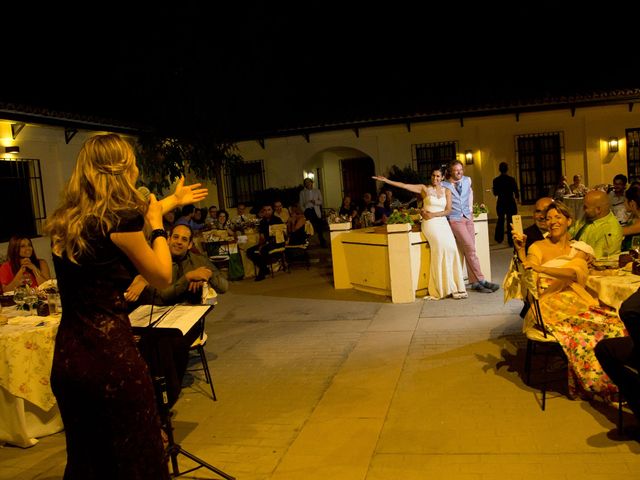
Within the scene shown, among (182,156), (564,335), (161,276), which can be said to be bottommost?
(564,335)

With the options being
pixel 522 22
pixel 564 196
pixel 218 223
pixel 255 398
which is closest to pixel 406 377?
pixel 255 398

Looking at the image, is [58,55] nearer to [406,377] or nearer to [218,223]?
[218,223]

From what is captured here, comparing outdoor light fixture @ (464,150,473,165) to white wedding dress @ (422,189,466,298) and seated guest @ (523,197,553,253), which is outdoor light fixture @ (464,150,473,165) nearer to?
white wedding dress @ (422,189,466,298)

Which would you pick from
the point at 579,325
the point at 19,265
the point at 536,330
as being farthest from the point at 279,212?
the point at 579,325

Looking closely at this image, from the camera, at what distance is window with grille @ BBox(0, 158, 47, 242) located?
1243 cm

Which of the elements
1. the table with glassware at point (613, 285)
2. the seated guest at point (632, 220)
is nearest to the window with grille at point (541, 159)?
the seated guest at point (632, 220)

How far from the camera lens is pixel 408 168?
18.0 m

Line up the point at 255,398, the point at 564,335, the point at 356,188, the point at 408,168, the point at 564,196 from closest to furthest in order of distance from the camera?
the point at 564,335 < the point at 255,398 < the point at 564,196 < the point at 408,168 < the point at 356,188

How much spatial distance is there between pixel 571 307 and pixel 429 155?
14.7m

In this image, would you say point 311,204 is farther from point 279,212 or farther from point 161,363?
point 161,363

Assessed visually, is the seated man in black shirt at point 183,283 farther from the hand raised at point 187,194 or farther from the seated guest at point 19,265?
the seated guest at point 19,265

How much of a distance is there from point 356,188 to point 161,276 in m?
19.7

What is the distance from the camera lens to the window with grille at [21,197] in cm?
1243

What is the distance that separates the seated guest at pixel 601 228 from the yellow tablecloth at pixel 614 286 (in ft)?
3.47
